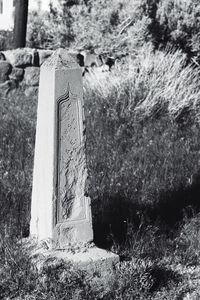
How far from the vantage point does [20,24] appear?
472 inches

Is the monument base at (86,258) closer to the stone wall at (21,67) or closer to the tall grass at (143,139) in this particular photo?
the tall grass at (143,139)

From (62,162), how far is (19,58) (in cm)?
716

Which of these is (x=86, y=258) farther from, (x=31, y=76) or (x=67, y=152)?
(x=31, y=76)

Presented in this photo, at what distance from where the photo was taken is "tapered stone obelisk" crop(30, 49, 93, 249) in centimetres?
452

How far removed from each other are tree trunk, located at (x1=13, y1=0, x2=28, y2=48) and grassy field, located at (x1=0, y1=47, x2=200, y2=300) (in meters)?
1.49

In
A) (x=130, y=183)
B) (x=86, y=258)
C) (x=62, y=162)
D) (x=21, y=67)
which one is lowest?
(x=86, y=258)

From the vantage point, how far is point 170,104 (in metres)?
9.69

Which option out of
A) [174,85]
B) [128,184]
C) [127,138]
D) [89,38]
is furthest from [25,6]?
[128,184]

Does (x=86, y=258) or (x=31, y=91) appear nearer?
(x=86, y=258)

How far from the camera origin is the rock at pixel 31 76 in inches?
445

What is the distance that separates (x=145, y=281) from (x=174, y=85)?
5.86 meters

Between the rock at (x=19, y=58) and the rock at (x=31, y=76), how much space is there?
0.43 ft

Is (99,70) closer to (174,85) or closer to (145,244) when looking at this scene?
(174,85)

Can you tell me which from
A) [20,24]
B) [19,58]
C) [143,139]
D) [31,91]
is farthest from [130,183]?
[20,24]
